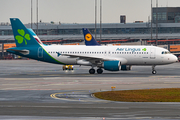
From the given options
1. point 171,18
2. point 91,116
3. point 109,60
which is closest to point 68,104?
point 91,116

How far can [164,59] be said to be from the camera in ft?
171

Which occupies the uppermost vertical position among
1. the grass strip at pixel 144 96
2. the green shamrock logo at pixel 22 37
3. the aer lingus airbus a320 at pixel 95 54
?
the green shamrock logo at pixel 22 37

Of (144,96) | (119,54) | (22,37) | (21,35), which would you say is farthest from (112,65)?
(144,96)

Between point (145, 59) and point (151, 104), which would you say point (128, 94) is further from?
point (145, 59)

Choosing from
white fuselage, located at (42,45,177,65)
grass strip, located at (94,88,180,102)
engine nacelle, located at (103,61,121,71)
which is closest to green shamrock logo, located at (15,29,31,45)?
white fuselage, located at (42,45,177,65)

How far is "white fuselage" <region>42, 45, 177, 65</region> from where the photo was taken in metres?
52.1

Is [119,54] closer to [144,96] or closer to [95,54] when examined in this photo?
[95,54]

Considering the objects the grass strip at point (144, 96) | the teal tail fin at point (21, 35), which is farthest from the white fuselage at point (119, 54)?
the grass strip at point (144, 96)

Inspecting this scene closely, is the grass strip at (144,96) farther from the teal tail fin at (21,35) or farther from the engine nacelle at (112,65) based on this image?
the teal tail fin at (21,35)

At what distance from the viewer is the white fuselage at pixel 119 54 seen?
171 feet

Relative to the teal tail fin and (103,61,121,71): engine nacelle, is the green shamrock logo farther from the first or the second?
(103,61,121,71): engine nacelle

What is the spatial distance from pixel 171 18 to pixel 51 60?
155 m

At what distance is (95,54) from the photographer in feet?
177

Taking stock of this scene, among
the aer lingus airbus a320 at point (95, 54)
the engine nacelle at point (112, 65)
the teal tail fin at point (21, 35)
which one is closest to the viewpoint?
the engine nacelle at point (112, 65)
